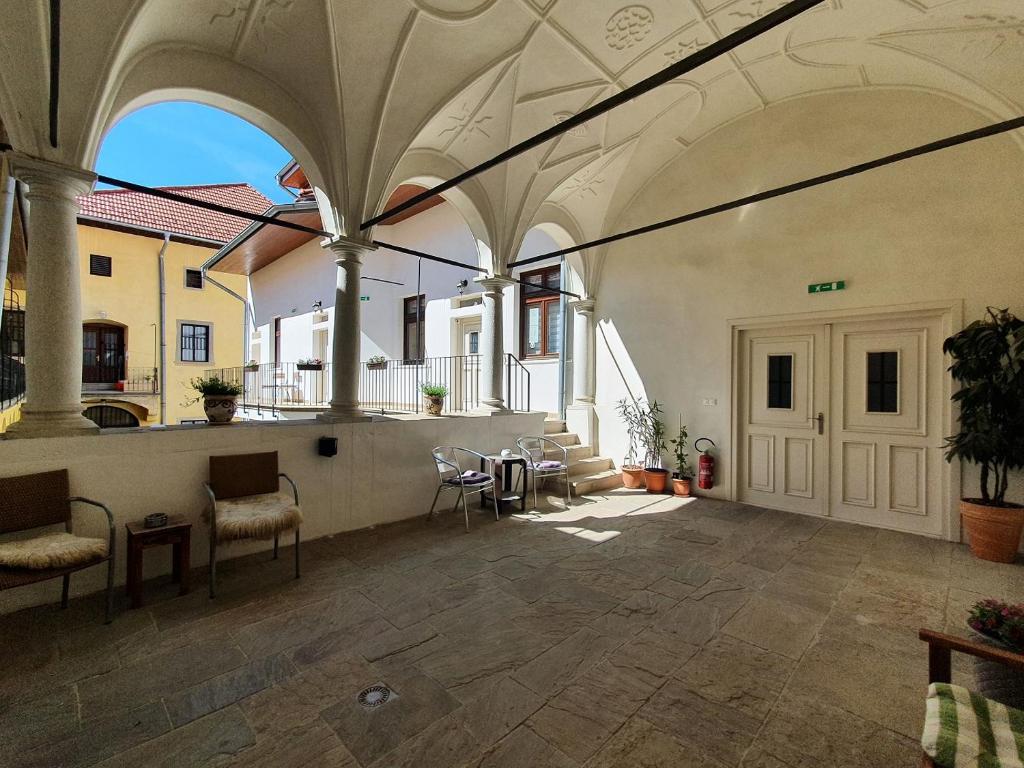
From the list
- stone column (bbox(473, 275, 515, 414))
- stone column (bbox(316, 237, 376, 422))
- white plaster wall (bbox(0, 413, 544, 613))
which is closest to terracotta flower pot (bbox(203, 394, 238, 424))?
white plaster wall (bbox(0, 413, 544, 613))

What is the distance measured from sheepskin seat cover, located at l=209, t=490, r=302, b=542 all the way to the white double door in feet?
17.1

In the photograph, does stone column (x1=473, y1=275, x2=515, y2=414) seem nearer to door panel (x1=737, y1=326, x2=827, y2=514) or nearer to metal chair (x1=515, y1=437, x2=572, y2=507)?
metal chair (x1=515, y1=437, x2=572, y2=507)

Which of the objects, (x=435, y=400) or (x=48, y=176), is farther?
(x=435, y=400)

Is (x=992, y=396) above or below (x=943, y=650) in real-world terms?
above

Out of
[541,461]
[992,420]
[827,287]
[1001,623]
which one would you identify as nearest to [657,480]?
[541,461]

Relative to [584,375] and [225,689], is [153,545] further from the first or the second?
[584,375]

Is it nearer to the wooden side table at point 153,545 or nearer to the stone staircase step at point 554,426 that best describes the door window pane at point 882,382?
the stone staircase step at point 554,426

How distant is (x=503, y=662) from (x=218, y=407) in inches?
A: 121

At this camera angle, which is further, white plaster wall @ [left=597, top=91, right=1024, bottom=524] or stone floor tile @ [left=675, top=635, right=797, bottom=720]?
white plaster wall @ [left=597, top=91, right=1024, bottom=524]

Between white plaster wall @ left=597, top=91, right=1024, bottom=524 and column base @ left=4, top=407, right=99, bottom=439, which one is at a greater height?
white plaster wall @ left=597, top=91, right=1024, bottom=524

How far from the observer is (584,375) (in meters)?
7.49

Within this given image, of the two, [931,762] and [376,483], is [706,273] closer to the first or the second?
[376,483]

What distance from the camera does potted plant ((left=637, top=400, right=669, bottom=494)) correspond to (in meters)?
6.37

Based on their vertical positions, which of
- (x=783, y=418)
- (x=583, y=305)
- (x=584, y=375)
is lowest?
(x=783, y=418)
